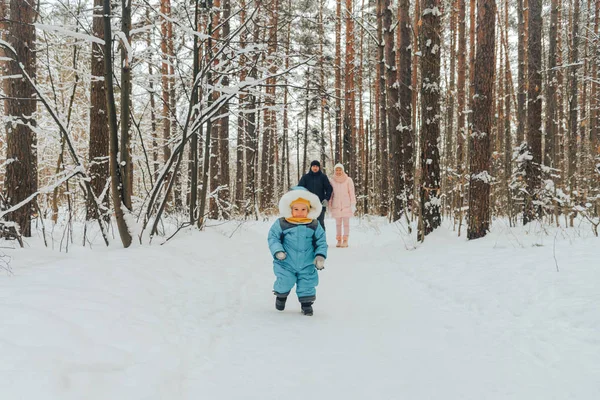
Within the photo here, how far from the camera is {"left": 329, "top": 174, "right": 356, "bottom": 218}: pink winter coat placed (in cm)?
946

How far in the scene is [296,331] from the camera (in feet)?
11.7

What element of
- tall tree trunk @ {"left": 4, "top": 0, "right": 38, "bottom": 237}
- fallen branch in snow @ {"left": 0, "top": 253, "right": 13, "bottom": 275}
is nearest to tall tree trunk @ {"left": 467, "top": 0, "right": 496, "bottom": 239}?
fallen branch in snow @ {"left": 0, "top": 253, "right": 13, "bottom": 275}

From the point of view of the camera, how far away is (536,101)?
10.4 m

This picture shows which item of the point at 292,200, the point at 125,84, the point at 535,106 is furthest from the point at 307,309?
the point at 535,106

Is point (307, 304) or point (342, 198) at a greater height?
point (342, 198)

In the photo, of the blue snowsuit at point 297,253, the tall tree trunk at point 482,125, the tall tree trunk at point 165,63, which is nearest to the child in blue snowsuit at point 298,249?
the blue snowsuit at point 297,253

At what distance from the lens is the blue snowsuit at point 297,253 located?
14.0ft

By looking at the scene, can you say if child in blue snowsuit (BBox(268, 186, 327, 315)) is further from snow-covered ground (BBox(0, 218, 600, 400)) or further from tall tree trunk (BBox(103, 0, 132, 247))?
tall tree trunk (BBox(103, 0, 132, 247))

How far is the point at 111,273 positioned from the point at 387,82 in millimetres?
9344

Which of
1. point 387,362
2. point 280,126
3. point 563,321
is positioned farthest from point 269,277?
point 280,126

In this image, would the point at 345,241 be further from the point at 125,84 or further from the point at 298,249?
the point at 125,84

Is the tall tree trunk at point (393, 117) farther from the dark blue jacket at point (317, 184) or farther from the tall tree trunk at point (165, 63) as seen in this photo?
the tall tree trunk at point (165, 63)

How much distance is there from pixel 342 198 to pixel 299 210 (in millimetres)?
5259

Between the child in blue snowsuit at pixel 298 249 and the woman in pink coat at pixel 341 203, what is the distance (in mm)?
4922
